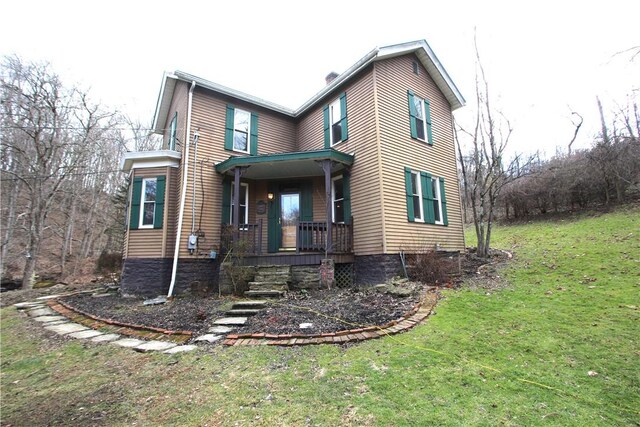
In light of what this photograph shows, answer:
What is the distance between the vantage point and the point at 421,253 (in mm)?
8859

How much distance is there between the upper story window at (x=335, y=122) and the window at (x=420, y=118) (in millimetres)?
2274

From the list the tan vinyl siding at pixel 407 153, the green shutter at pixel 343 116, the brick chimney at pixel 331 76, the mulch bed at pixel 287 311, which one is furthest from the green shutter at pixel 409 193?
the brick chimney at pixel 331 76

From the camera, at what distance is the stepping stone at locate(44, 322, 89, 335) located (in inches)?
244

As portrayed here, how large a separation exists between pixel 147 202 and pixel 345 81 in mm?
7813

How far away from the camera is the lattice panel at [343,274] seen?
30.8 ft

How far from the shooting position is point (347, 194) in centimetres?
1006

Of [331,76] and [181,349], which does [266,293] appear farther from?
[331,76]

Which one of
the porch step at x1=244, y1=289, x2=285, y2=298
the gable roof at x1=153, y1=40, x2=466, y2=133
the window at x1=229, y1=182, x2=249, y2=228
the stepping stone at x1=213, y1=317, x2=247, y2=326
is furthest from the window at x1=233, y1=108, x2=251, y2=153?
the stepping stone at x1=213, y1=317, x2=247, y2=326

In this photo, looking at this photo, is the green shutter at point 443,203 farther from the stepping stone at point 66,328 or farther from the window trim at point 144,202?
the stepping stone at point 66,328

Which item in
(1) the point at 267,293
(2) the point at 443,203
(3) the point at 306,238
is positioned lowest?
(1) the point at 267,293

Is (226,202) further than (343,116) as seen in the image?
No

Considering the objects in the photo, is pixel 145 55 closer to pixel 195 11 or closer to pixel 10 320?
pixel 195 11

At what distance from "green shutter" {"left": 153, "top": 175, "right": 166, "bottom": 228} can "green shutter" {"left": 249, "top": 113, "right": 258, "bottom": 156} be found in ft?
10.3

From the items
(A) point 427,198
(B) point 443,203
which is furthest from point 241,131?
(B) point 443,203
